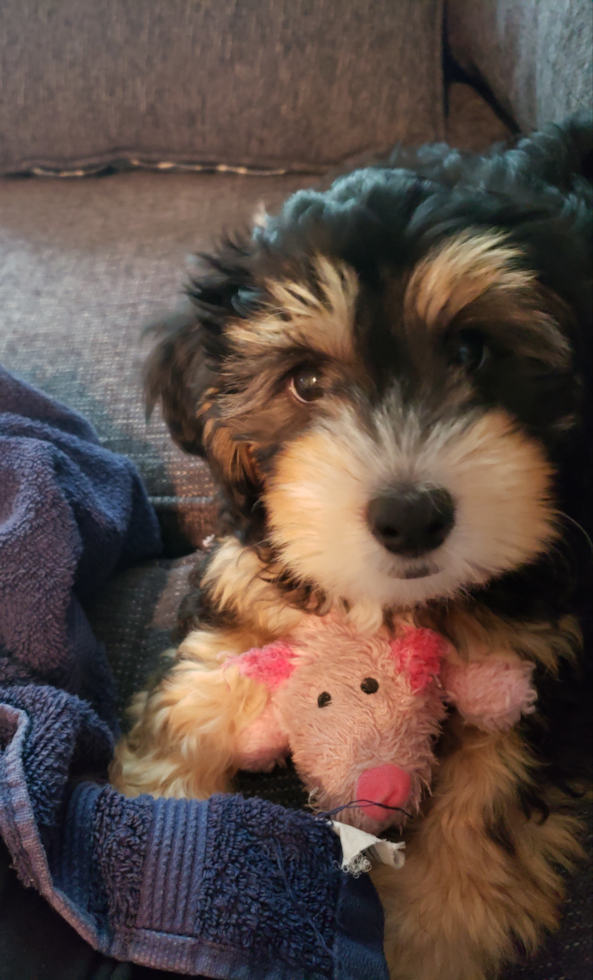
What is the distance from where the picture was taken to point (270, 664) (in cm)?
126

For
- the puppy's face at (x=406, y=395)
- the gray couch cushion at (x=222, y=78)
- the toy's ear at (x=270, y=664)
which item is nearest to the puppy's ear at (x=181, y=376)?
the puppy's face at (x=406, y=395)

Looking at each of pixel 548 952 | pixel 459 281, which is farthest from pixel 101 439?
pixel 548 952

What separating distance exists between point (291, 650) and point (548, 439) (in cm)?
57

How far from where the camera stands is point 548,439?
42.9 inches

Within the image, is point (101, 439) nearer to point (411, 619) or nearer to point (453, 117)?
point (411, 619)

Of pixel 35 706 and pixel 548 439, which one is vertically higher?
pixel 548 439

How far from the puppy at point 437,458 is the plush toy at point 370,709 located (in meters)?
0.04

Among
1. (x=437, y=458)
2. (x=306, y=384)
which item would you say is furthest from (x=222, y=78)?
(x=437, y=458)

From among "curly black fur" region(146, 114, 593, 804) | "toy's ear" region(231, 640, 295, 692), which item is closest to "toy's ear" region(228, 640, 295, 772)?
"toy's ear" region(231, 640, 295, 692)

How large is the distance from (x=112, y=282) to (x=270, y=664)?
1553 millimetres

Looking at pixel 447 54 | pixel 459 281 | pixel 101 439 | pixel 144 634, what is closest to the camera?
pixel 459 281

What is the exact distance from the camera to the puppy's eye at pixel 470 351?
1081 millimetres

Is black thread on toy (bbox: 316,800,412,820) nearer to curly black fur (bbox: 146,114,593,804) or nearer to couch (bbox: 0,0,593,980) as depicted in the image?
curly black fur (bbox: 146,114,593,804)

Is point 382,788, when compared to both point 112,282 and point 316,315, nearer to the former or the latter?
point 316,315
